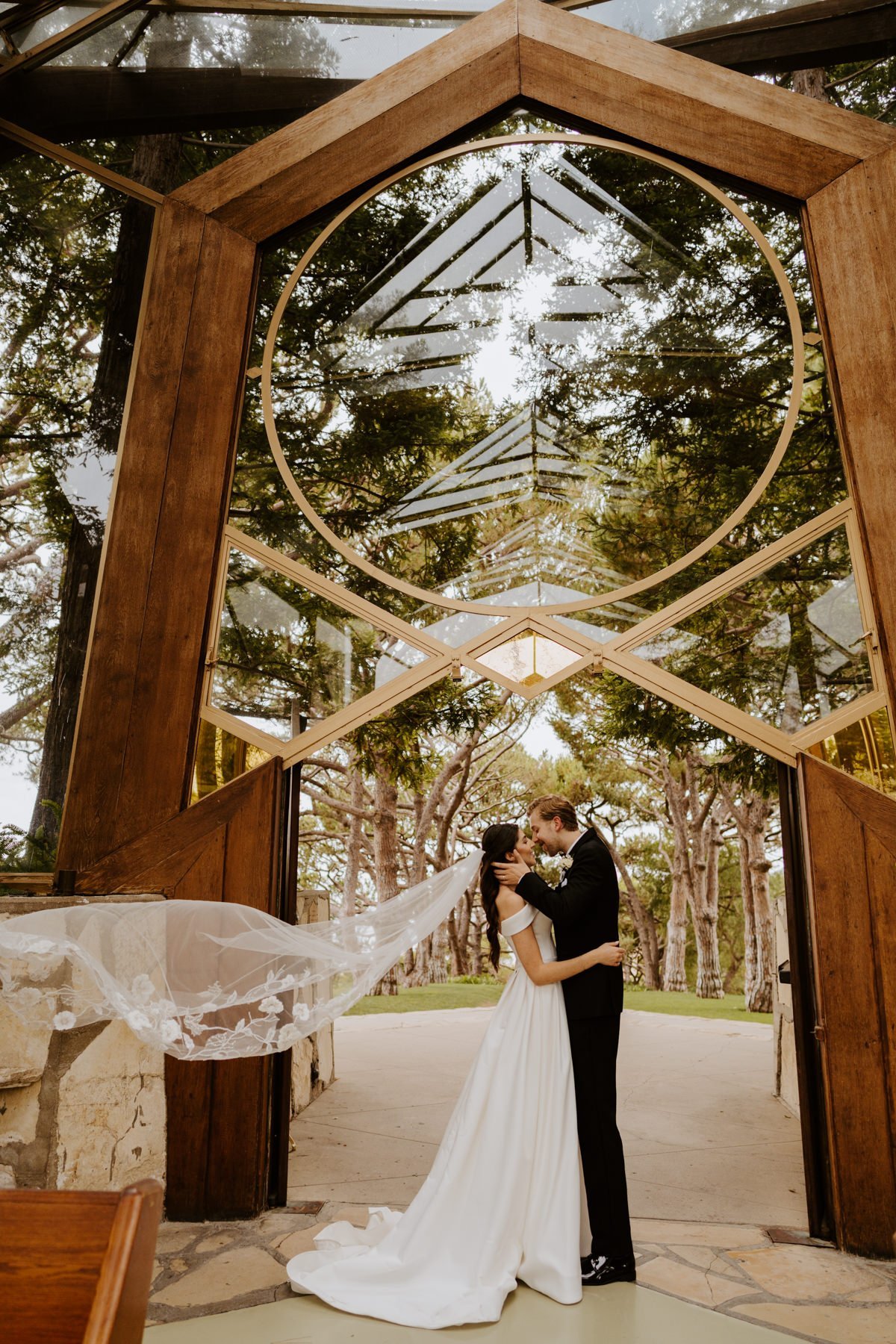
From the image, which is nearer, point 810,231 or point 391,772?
point 810,231

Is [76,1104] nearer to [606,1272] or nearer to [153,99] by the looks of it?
[606,1272]

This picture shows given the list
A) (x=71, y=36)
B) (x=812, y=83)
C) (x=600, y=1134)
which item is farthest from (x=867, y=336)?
(x=71, y=36)

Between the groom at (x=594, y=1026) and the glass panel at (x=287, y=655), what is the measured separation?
126 cm

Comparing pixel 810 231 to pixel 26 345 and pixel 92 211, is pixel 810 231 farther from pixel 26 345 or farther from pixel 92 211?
pixel 26 345

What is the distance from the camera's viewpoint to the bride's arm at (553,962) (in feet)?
9.56

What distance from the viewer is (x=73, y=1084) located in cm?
288

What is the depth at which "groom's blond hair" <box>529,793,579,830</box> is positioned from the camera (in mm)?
3188

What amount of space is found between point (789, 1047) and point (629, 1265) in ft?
10.3

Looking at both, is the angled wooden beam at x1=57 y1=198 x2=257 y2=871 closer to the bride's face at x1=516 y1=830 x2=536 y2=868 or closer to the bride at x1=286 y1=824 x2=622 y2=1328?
the bride's face at x1=516 y1=830 x2=536 y2=868

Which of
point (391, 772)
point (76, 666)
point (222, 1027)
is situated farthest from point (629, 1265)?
point (391, 772)

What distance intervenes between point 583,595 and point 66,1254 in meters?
A: 3.50

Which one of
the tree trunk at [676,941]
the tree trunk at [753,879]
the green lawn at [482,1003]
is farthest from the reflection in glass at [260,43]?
the tree trunk at [676,941]

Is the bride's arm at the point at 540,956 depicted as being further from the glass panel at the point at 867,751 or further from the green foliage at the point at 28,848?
the green foliage at the point at 28,848

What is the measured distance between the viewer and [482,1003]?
1161 centimetres
